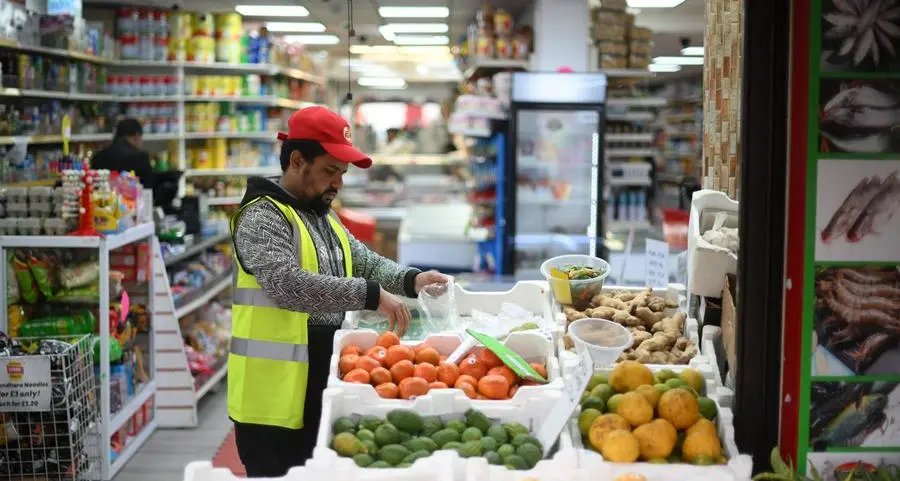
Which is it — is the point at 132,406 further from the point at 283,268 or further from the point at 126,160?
the point at 283,268

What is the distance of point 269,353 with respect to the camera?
2982mm

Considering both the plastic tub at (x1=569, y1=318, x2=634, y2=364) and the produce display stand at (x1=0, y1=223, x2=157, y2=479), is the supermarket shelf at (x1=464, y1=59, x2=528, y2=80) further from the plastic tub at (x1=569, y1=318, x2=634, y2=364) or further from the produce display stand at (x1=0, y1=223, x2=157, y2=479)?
the plastic tub at (x1=569, y1=318, x2=634, y2=364)

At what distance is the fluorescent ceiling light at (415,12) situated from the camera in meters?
8.29

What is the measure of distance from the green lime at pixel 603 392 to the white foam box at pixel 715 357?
29 cm

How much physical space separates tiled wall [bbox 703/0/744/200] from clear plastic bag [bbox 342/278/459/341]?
103cm

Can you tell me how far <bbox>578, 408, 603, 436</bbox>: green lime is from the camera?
7.85ft

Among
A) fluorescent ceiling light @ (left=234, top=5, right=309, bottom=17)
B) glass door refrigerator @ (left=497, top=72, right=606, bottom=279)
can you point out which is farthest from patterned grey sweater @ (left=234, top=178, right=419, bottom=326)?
glass door refrigerator @ (left=497, top=72, right=606, bottom=279)

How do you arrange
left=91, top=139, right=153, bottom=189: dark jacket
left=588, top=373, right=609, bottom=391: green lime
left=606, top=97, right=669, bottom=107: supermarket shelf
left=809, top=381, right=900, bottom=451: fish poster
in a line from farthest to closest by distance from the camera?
left=606, top=97, right=669, bottom=107: supermarket shelf, left=91, top=139, right=153, bottom=189: dark jacket, left=588, top=373, right=609, bottom=391: green lime, left=809, top=381, right=900, bottom=451: fish poster

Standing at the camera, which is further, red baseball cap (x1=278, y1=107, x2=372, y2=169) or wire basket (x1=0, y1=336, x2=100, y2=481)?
wire basket (x1=0, y1=336, x2=100, y2=481)

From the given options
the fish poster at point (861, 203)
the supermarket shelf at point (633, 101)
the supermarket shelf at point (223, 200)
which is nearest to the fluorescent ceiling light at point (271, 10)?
the fish poster at point (861, 203)

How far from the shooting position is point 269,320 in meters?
2.97

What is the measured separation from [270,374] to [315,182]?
63 cm

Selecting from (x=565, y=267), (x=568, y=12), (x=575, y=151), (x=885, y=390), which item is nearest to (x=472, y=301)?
(x=565, y=267)

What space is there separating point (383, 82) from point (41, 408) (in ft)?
59.2
